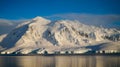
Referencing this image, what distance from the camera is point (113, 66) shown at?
80.5 meters

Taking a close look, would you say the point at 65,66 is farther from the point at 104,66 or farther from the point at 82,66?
the point at 104,66

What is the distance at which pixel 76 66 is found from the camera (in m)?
85.1

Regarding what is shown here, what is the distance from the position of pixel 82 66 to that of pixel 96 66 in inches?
148

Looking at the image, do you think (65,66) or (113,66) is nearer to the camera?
(113,66)

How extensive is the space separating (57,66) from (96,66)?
33.3ft

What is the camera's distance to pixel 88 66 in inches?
3337

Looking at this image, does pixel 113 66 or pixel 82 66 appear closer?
pixel 113 66

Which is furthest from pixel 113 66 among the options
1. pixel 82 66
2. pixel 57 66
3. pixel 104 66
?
pixel 57 66

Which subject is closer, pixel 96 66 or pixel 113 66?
pixel 113 66

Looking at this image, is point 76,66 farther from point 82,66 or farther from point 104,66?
point 104,66

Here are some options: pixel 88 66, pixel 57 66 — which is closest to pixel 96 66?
pixel 88 66

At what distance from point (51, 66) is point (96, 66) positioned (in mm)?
11726

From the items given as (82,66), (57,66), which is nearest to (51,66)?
(57,66)

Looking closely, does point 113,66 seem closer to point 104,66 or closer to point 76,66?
point 104,66
